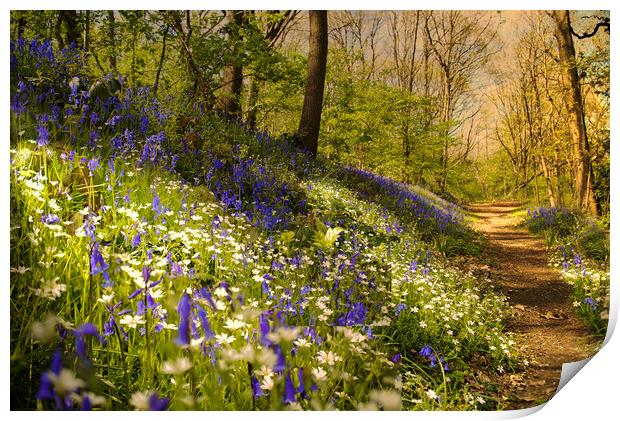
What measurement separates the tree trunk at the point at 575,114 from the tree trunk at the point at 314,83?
1.48 meters

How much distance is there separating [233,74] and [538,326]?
88.0 inches

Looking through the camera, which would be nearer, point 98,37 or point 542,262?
point 98,37

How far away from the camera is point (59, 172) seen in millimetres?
2037

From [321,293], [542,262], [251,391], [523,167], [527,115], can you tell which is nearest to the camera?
[251,391]

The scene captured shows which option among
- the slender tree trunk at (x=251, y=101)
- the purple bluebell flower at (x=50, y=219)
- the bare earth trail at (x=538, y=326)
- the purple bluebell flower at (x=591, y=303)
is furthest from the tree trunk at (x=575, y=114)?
the purple bluebell flower at (x=50, y=219)

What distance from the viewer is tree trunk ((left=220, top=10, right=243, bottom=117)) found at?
275 cm

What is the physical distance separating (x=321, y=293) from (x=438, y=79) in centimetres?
164

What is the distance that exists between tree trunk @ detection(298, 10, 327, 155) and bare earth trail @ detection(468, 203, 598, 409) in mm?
1531

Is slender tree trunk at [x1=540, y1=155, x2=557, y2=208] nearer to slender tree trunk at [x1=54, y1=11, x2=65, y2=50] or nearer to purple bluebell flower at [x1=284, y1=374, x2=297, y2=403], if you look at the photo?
purple bluebell flower at [x1=284, y1=374, x2=297, y2=403]

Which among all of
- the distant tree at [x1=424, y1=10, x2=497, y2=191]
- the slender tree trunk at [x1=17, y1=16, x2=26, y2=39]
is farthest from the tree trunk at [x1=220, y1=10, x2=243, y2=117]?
the distant tree at [x1=424, y1=10, x2=497, y2=191]

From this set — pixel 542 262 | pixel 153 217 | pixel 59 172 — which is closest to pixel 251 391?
pixel 153 217

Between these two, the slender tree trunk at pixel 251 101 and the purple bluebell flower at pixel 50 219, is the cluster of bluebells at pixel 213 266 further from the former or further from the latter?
the slender tree trunk at pixel 251 101

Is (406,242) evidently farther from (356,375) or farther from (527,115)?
(527,115)

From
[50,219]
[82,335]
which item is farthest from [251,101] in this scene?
[82,335]
